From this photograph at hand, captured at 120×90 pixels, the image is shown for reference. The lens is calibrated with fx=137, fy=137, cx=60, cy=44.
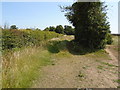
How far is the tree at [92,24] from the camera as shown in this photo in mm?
12633

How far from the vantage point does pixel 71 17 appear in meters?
15.4

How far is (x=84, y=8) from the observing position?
1300 cm

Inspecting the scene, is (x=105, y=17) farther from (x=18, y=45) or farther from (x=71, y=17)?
(x=18, y=45)

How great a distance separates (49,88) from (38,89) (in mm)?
339

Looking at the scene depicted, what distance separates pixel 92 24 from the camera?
1265cm

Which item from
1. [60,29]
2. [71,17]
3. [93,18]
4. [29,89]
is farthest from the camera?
[60,29]

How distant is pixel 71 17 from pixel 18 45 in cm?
844

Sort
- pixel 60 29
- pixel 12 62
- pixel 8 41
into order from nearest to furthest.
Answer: pixel 12 62, pixel 8 41, pixel 60 29

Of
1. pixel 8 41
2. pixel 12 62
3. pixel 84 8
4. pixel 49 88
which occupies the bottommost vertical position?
pixel 49 88

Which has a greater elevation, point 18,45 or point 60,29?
point 60,29

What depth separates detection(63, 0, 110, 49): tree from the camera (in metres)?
12.6

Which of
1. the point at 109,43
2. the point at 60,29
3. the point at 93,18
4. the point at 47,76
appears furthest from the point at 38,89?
Answer: the point at 60,29

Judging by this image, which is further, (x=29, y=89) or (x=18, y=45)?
(x=18, y=45)

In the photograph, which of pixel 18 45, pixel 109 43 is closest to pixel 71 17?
pixel 109 43
